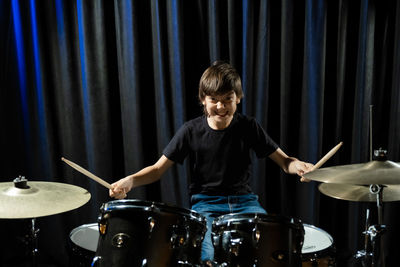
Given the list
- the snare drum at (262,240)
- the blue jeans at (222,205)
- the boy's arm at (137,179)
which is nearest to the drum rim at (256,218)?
the snare drum at (262,240)

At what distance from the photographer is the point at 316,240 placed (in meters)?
1.87

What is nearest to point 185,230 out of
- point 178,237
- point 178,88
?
point 178,237

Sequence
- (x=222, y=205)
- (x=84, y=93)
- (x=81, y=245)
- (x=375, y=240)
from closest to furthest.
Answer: (x=375, y=240) → (x=81, y=245) → (x=222, y=205) → (x=84, y=93)

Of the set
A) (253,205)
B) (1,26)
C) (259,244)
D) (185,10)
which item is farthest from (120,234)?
(1,26)

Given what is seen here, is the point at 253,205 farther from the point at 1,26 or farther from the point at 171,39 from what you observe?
the point at 1,26

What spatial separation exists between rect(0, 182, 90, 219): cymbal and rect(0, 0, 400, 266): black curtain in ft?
2.43

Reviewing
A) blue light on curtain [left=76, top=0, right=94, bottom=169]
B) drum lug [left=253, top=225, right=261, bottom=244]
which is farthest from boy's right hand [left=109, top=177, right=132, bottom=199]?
blue light on curtain [left=76, top=0, right=94, bottom=169]

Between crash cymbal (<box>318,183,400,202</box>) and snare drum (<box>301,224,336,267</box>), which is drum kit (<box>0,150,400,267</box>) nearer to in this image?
snare drum (<box>301,224,336,267</box>)

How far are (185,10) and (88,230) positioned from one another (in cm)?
125

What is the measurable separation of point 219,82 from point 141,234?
0.78 m

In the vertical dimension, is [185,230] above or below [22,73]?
below

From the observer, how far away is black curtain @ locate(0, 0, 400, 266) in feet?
7.53

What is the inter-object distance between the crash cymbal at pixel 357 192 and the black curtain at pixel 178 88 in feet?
1.59

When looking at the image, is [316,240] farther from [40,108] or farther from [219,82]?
[40,108]
